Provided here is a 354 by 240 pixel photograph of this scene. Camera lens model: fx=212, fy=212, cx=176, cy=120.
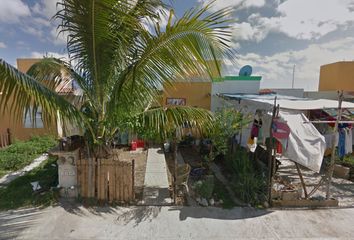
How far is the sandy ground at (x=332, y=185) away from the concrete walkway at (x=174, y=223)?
590 millimetres

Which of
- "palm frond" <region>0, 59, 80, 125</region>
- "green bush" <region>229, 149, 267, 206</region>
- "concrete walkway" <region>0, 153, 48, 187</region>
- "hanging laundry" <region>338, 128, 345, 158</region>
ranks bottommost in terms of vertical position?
"concrete walkway" <region>0, 153, 48, 187</region>

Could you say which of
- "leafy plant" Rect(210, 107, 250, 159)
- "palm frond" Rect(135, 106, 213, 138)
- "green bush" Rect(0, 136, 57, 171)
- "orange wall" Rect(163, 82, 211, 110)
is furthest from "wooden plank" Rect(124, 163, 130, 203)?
"orange wall" Rect(163, 82, 211, 110)

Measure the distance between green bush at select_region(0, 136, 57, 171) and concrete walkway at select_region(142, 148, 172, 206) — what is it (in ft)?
14.9

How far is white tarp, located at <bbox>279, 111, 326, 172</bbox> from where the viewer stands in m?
4.68

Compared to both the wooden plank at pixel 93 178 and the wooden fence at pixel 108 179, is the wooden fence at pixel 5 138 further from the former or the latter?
the wooden plank at pixel 93 178

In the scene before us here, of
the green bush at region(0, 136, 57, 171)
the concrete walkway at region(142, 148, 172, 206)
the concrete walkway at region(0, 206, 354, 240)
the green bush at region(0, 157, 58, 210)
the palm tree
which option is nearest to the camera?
the palm tree

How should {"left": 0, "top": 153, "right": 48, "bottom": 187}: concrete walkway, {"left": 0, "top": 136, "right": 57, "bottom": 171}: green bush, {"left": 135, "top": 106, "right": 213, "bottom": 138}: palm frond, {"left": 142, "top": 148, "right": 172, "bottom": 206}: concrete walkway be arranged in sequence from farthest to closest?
1. {"left": 0, "top": 136, "right": 57, "bottom": 171}: green bush
2. {"left": 0, "top": 153, "right": 48, "bottom": 187}: concrete walkway
3. {"left": 142, "top": 148, "right": 172, "bottom": 206}: concrete walkway
4. {"left": 135, "top": 106, "right": 213, "bottom": 138}: palm frond

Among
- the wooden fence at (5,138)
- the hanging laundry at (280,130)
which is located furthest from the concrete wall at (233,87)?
the wooden fence at (5,138)

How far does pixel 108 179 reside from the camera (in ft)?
16.0

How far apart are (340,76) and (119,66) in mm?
15037

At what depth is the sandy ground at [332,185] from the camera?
5449 mm

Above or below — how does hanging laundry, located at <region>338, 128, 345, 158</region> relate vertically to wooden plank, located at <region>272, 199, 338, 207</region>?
above

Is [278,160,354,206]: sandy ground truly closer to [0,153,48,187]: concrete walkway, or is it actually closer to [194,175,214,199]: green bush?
[194,175,214,199]: green bush

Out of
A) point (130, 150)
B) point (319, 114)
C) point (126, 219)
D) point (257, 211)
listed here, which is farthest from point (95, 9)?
point (319, 114)
